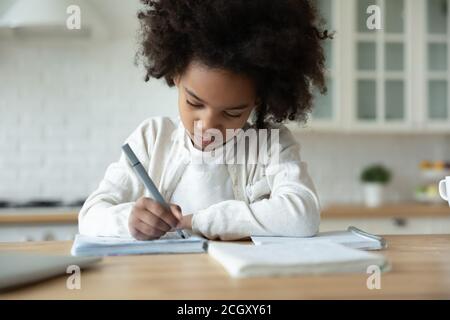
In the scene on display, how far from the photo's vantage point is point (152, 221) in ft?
2.95

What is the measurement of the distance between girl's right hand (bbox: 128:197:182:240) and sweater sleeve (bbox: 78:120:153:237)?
0.22 feet

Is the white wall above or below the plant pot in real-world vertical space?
above

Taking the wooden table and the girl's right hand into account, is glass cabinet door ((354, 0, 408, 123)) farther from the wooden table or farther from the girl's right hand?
the wooden table

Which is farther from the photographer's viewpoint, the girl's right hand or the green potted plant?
the green potted plant

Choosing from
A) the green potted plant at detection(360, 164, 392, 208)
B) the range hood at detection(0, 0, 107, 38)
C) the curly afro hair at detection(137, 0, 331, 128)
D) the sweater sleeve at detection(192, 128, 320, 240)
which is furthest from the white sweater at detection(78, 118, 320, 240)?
the green potted plant at detection(360, 164, 392, 208)

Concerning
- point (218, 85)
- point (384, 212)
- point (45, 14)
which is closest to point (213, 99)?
point (218, 85)

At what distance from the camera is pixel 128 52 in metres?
3.08

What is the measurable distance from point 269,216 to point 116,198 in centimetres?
34

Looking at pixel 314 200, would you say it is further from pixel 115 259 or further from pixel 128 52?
pixel 128 52

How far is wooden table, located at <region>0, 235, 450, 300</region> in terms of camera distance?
1.74ft

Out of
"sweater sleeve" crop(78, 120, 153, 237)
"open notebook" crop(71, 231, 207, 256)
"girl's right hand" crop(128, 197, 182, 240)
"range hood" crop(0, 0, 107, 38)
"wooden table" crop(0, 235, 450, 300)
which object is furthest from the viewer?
"range hood" crop(0, 0, 107, 38)

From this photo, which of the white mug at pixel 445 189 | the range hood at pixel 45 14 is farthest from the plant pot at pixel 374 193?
the white mug at pixel 445 189
